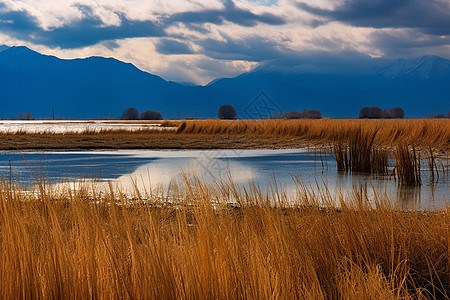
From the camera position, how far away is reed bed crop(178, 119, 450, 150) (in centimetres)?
1374

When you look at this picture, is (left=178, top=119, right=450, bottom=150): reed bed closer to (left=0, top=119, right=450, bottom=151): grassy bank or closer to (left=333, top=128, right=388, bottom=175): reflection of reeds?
(left=0, top=119, right=450, bottom=151): grassy bank

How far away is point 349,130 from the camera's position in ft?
54.7

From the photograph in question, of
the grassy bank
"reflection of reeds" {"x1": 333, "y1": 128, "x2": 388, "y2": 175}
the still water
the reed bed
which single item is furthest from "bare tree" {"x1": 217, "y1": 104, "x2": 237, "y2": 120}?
"reflection of reeds" {"x1": 333, "y1": 128, "x2": 388, "y2": 175}

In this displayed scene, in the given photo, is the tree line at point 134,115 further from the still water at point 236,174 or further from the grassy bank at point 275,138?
the still water at point 236,174

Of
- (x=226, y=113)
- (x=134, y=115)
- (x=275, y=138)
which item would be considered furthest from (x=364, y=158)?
(x=134, y=115)

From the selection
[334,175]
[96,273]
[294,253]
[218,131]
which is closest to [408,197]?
[334,175]

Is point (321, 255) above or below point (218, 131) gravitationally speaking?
below

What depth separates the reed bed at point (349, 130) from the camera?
45.1 ft

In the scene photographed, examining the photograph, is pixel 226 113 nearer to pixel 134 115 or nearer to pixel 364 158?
pixel 134 115

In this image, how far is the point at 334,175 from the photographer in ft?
28.9

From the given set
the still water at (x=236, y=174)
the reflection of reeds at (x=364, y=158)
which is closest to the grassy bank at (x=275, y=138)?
the reflection of reeds at (x=364, y=158)

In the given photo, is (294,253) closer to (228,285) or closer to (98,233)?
(228,285)

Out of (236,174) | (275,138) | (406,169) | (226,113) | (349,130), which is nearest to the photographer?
(406,169)

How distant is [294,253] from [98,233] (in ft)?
4.13
